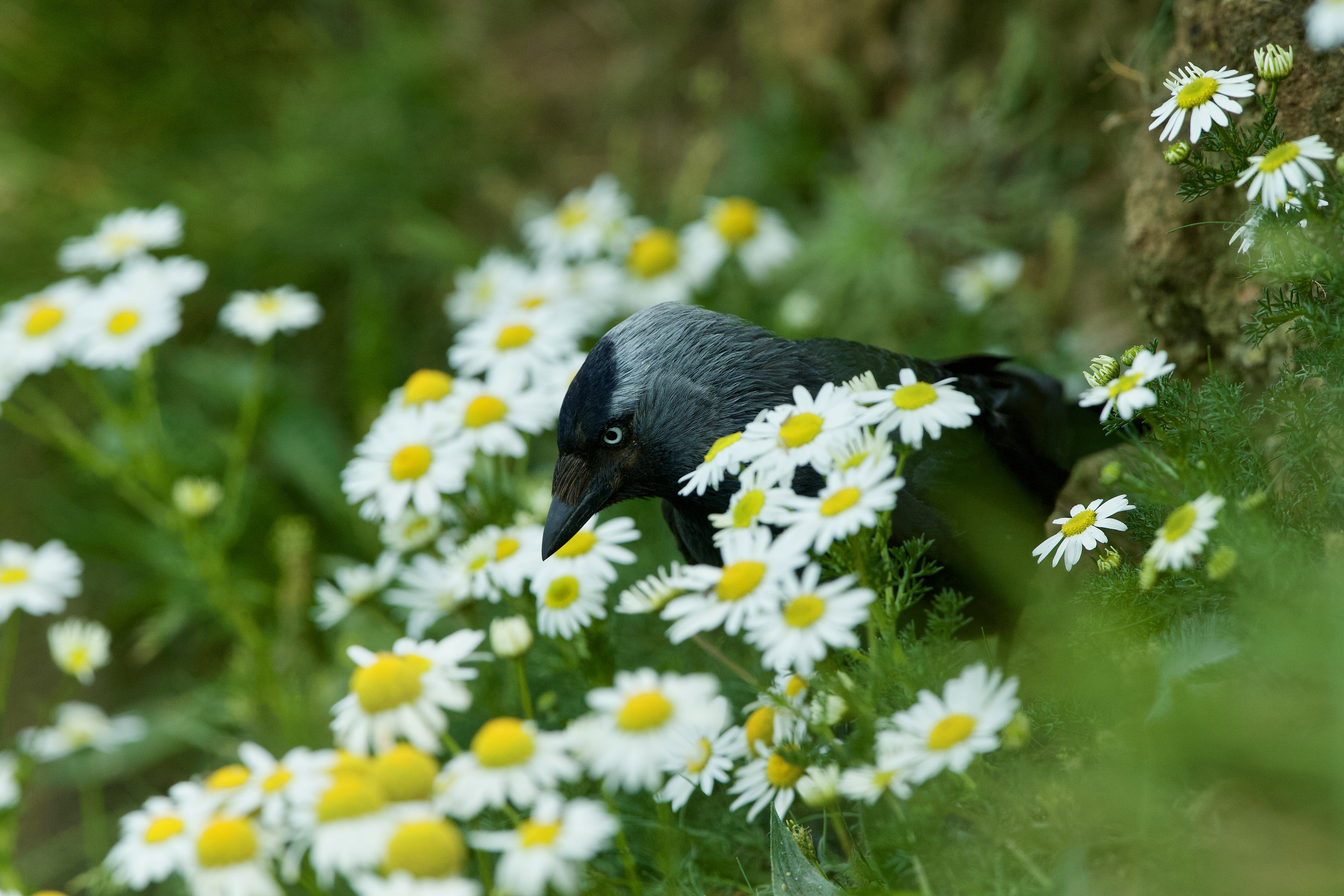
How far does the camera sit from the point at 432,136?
16.9 feet

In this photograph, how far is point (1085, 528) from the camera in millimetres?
1496

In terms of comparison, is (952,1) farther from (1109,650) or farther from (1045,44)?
(1109,650)

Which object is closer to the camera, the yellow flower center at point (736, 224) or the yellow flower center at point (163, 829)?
the yellow flower center at point (163, 829)

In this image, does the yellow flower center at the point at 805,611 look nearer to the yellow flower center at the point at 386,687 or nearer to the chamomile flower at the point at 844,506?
the chamomile flower at the point at 844,506

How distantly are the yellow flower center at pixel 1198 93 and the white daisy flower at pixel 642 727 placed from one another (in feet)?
3.62

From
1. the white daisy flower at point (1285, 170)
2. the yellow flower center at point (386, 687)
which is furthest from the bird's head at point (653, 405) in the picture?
the white daisy flower at point (1285, 170)

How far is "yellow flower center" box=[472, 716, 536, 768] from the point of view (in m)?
1.29

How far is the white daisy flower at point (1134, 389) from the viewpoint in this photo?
54.7 inches

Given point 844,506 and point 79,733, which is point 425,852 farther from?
point 79,733

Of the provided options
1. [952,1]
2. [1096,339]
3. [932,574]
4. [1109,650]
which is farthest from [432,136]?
[1109,650]

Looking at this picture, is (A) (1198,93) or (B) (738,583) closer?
(B) (738,583)

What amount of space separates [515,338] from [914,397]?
124cm

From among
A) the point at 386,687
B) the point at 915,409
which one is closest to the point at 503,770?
the point at 386,687

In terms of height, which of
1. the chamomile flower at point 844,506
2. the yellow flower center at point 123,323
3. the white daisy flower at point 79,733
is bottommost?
the chamomile flower at point 844,506
